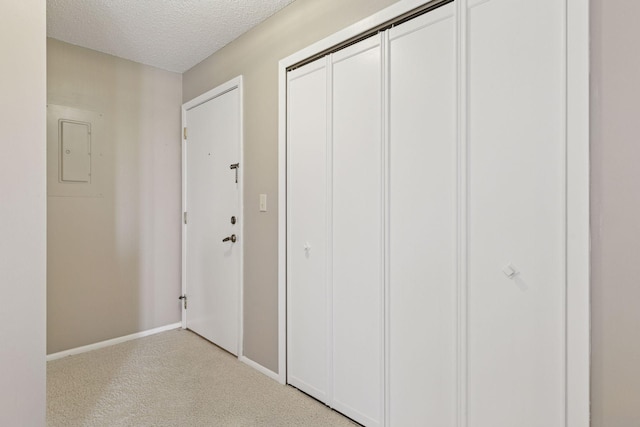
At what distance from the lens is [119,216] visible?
299 cm

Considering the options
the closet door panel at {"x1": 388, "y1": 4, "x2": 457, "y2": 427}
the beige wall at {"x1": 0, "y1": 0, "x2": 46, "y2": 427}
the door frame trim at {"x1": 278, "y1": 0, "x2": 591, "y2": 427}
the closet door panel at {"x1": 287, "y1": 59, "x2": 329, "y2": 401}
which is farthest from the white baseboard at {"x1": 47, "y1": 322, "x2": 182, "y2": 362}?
the door frame trim at {"x1": 278, "y1": 0, "x2": 591, "y2": 427}

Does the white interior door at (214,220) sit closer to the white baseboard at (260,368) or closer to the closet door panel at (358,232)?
the white baseboard at (260,368)

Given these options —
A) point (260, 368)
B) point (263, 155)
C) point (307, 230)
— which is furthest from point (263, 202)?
point (260, 368)

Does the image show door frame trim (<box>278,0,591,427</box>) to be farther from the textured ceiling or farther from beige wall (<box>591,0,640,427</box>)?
the textured ceiling

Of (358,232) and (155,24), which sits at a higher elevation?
(155,24)

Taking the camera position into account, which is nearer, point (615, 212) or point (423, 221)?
point (615, 212)

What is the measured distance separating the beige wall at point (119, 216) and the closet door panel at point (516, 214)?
9.02 feet

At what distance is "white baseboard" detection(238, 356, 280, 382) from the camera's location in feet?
7.72

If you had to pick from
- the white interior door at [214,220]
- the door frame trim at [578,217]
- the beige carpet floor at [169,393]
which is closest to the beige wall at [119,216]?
the white interior door at [214,220]

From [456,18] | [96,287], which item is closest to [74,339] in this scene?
[96,287]

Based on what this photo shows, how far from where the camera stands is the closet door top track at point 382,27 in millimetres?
1539

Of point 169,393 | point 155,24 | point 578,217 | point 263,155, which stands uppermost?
point 155,24

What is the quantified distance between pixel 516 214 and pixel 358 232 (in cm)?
77

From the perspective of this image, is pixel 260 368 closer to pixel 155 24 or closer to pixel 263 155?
pixel 263 155
